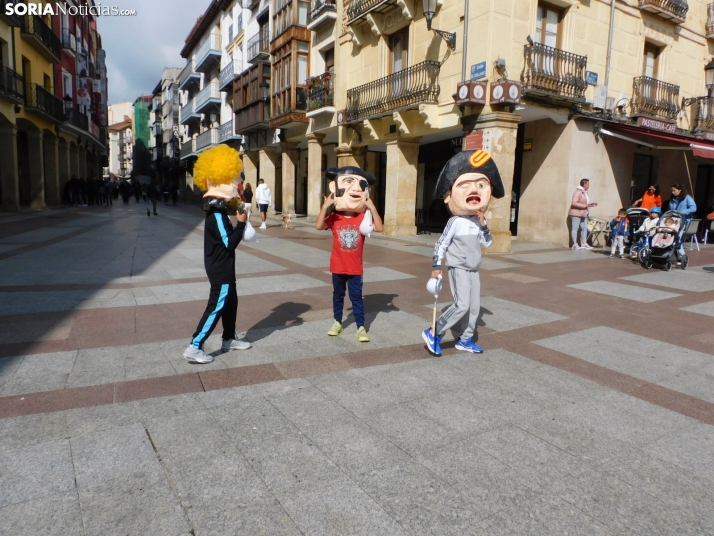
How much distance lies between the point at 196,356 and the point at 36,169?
2467 centimetres

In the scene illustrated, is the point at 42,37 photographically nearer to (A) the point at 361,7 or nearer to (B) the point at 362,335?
(A) the point at 361,7

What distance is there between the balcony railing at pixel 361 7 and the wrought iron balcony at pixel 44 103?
1496cm

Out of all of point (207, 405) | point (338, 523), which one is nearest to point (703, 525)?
point (338, 523)

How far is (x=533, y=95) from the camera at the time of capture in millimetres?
12414

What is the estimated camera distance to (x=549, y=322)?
588 centimetres

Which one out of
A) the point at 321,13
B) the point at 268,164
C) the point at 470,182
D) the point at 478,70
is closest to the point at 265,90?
the point at 268,164

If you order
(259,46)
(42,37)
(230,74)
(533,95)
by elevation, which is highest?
(259,46)

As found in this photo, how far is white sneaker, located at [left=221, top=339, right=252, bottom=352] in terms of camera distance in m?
4.57

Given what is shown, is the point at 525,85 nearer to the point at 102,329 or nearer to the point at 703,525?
the point at 102,329

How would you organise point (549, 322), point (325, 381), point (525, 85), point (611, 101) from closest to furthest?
point (325, 381) < point (549, 322) < point (525, 85) < point (611, 101)

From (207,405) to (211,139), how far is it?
33.5 m

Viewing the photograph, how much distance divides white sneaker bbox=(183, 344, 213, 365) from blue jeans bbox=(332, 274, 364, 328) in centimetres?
140

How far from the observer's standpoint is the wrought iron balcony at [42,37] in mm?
22000

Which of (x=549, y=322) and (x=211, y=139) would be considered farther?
(x=211, y=139)
